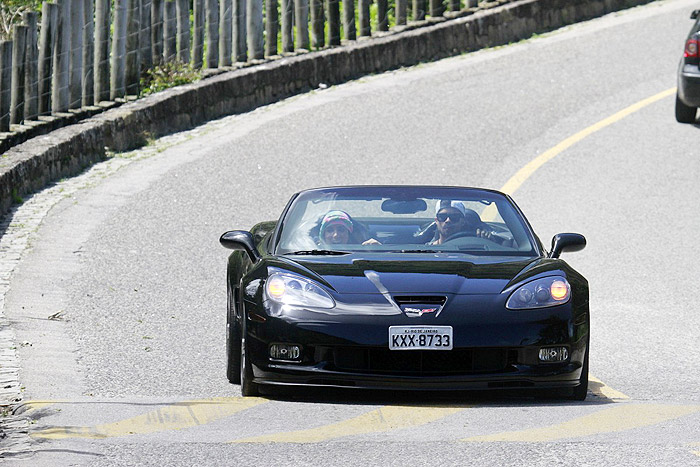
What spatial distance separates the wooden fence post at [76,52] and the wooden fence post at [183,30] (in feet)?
9.73

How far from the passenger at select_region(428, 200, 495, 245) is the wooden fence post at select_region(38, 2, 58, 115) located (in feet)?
25.8

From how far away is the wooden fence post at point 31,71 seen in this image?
47.6ft

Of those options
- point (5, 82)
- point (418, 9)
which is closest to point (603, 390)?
point (5, 82)

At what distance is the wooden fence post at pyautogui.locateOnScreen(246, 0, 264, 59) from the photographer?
797 inches

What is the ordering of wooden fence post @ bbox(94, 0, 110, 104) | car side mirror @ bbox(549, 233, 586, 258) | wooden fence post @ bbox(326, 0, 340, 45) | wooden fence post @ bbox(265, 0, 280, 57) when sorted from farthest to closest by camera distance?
wooden fence post @ bbox(326, 0, 340, 45) < wooden fence post @ bbox(265, 0, 280, 57) < wooden fence post @ bbox(94, 0, 110, 104) < car side mirror @ bbox(549, 233, 586, 258)

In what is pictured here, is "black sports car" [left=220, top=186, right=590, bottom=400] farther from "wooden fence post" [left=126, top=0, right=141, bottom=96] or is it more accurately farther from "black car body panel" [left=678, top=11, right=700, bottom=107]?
"wooden fence post" [left=126, top=0, right=141, bottom=96]

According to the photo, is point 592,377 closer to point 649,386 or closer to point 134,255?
point 649,386

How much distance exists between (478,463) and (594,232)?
7682mm

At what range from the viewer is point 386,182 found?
14.8 metres

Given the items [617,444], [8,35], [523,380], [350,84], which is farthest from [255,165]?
[617,444]

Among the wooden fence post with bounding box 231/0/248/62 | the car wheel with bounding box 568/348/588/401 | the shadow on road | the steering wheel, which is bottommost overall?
the shadow on road

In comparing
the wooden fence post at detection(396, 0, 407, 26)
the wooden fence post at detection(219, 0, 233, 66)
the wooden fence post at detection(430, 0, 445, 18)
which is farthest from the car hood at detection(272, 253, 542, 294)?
the wooden fence post at detection(430, 0, 445, 18)

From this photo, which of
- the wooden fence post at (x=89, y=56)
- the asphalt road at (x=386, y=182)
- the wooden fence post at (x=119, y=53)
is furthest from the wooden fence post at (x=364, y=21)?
the wooden fence post at (x=89, y=56)

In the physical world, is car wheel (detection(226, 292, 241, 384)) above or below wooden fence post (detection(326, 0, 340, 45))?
below
